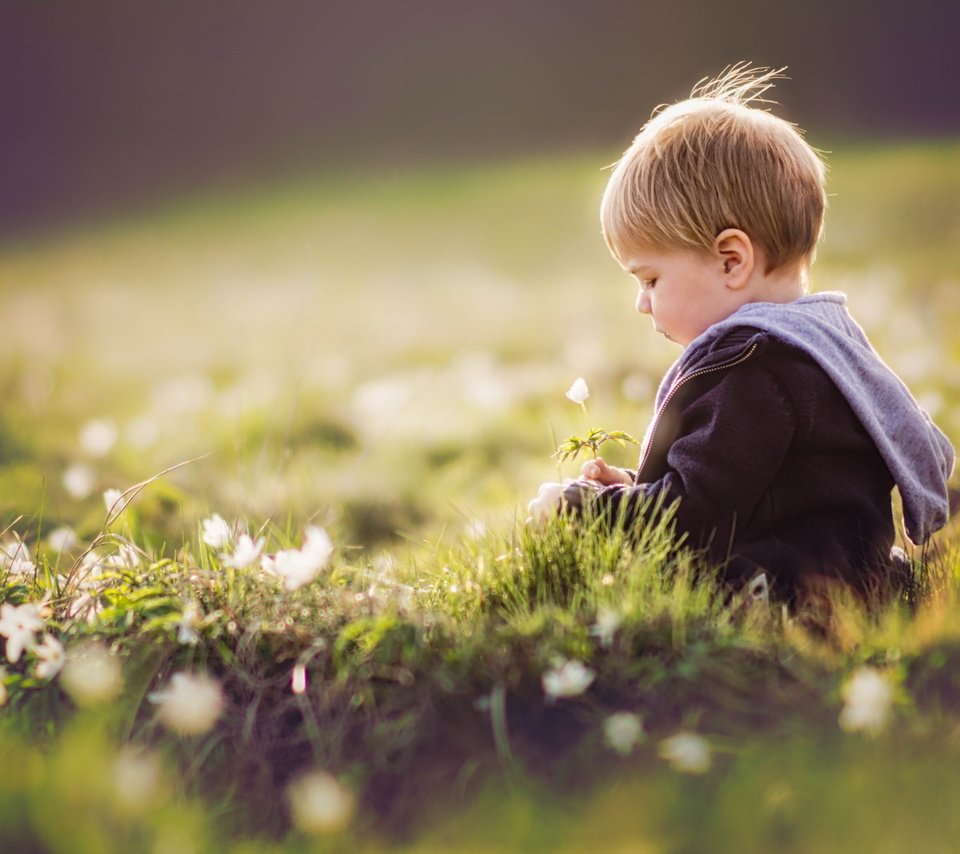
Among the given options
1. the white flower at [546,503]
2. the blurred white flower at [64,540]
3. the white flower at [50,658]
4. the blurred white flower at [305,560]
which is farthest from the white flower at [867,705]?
the blurred white flower at [64,540]

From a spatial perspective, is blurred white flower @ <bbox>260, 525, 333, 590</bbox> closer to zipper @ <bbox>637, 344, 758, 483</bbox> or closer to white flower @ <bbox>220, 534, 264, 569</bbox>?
white flower @ <bbox>220, 534, 264, 569</bbox>

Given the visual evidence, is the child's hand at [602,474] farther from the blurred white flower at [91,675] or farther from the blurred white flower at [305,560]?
the blurred white flower at [91,675]

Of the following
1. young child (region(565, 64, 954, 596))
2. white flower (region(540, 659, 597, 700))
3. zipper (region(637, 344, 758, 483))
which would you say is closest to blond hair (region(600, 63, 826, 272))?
young child (region(565, 64, 954, 596))

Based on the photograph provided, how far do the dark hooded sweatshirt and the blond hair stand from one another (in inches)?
10.5

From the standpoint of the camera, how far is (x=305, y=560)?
2.73 metres

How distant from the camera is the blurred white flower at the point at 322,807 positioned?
2102 millimetres

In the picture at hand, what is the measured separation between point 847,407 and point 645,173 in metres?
0.92

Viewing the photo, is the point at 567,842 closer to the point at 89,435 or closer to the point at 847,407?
the point at 847,407

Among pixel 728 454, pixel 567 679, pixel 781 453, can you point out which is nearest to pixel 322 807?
pixel 567 679

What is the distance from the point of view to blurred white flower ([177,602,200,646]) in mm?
2646

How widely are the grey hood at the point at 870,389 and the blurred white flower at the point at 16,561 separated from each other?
1935 mm

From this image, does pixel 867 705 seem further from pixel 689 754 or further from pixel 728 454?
pixel 728 454

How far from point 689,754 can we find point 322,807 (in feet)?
2.40

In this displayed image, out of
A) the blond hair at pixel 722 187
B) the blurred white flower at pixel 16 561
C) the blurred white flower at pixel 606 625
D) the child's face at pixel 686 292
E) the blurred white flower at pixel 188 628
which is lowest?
the blurred white flower at pixel 16 561
